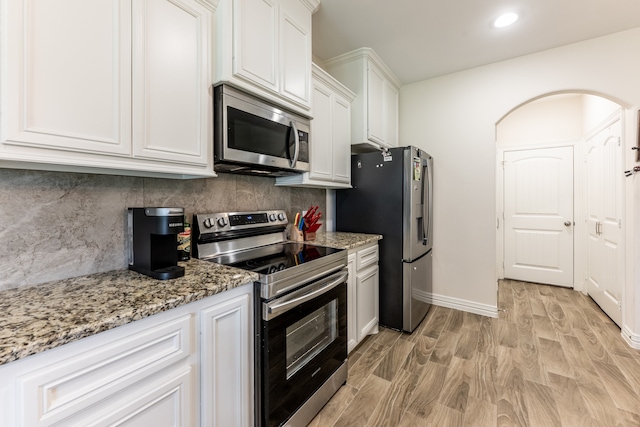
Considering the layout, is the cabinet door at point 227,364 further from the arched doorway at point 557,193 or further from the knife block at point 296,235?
the arched doorway at point 557,193

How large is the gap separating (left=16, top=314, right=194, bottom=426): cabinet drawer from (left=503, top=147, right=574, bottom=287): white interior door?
4.71 m

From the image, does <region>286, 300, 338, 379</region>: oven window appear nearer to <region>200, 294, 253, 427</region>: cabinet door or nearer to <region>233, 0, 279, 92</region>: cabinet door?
<region>200, 294, 253, 427</region>: cabinet door

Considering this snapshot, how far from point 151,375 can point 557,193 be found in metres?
4.98

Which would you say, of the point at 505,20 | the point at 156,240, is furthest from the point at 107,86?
the point at 505,20

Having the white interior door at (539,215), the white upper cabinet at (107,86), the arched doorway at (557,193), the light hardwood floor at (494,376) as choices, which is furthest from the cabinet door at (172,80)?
the white interior door at (539,215)

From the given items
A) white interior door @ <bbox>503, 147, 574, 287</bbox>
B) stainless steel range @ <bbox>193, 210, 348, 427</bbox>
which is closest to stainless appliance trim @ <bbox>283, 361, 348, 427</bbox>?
stainless steel range @ <bbox>193, 210, 348, 427</bbox>

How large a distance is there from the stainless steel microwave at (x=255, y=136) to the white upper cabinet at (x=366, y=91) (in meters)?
0.87

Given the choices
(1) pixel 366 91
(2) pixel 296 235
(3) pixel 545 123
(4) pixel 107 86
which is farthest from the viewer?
(3) pixel 545 123

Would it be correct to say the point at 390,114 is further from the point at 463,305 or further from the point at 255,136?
the point at 463,305

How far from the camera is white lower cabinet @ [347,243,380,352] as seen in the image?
2143 mm

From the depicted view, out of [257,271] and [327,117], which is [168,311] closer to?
[257,271]

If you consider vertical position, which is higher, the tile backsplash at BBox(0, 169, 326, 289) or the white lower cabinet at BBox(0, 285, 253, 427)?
the tile backsplash at BBox(0, 169, 326, 289)

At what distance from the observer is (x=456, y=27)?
2320 mm

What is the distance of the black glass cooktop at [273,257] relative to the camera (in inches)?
56.3
